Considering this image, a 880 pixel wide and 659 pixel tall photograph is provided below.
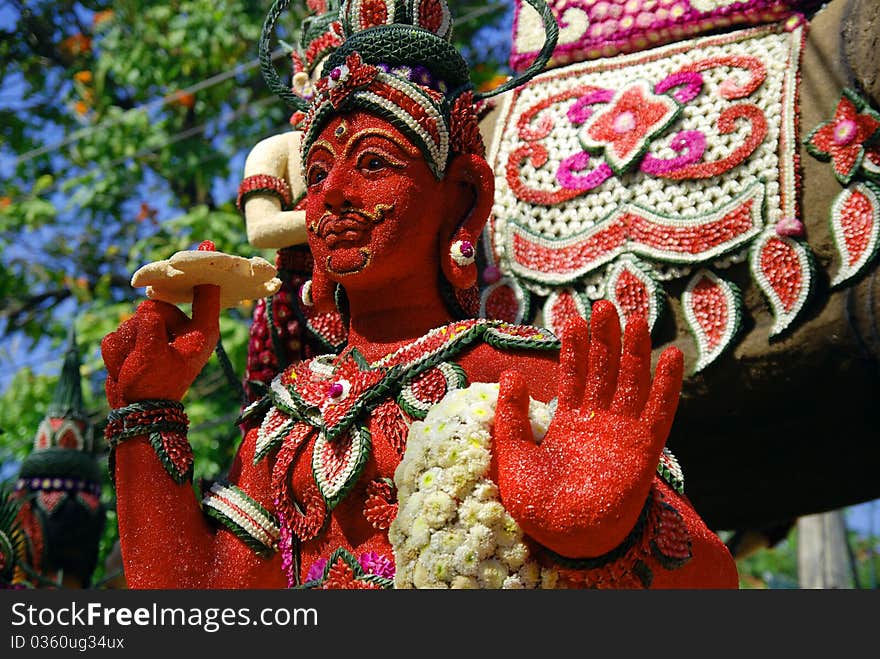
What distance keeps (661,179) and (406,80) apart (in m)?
0.75

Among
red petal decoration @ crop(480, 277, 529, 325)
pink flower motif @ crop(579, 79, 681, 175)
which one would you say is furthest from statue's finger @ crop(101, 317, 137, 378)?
pink flower motif @ crop(579, 79, 681, 175)

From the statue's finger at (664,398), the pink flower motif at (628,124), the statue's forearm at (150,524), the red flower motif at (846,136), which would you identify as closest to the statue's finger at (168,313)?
the statue's forearm at (150,524)

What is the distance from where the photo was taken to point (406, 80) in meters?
2.07

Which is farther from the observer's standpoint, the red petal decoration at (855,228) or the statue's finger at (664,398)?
the red petal decoration at (855,228)

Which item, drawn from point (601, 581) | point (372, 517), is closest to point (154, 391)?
point (372, 517)

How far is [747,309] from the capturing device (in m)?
2.54

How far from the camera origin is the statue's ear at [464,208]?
6.86ft

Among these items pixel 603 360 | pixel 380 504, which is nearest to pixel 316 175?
pixel 380 504

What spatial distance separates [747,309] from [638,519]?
0.98 m

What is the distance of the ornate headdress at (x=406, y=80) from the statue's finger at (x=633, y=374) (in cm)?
56

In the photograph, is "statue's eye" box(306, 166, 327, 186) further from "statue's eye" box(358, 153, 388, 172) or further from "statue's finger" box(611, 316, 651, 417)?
"statue's finger" box(611, 316, 651, 417)

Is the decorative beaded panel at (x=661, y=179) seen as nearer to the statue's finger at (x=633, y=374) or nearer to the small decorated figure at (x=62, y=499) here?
the statue's finger at (x=633, y=374)

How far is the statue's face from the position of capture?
203cm

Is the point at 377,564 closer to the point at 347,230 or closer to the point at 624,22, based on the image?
the point at 347,230
